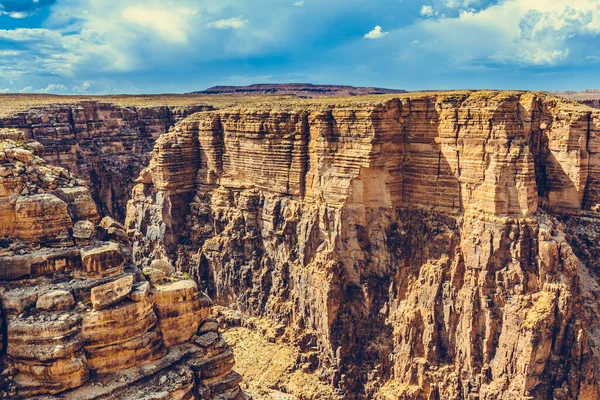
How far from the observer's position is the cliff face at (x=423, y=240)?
27219 millimetres

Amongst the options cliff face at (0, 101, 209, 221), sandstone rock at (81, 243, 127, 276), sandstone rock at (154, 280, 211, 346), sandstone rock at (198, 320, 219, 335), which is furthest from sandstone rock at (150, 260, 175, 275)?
cliff face at (0, 101, 209, 221)

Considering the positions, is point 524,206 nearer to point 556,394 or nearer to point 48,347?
point 556,394

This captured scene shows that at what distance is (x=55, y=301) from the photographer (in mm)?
18234

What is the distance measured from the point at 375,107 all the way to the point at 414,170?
4.39m

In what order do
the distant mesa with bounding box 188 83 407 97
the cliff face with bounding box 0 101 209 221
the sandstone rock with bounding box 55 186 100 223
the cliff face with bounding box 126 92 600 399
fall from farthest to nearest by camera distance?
1. the distant mesa with bounding box 188 83 407 97
2. the cliff face with bounding box 0 101 209 221
3. the cliff face with bounding box 126 92 600 399
4. the sandstone rock with bounding box 55 186 100 223

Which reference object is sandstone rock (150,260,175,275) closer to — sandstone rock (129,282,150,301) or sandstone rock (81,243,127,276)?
sandstone rock (81,243,127,276)

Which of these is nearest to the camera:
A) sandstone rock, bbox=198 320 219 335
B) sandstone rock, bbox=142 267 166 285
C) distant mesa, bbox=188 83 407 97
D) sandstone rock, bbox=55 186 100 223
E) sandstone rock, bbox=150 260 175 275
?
sandstone rock, bbox=198 320 219 335

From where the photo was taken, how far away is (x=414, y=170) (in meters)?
31.9

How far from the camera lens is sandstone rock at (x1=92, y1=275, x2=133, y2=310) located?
1841 cm

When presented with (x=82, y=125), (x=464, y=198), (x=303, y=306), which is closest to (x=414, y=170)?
(x=464, y=198)

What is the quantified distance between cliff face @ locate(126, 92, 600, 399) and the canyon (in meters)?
0.10

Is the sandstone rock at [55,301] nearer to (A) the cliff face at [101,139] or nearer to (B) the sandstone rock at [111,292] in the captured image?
(B) the sandstone rock at [111,292]

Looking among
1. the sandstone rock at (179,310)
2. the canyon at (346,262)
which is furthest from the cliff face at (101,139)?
the sandstone rock at (179,310)

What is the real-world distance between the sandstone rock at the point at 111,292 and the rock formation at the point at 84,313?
1.4 inches
